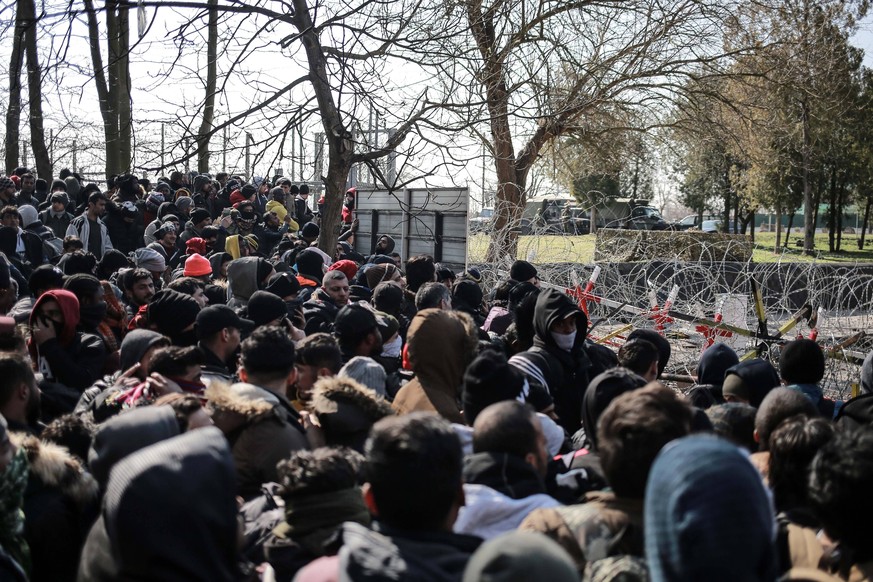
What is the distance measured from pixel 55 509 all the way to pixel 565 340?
2931 mm

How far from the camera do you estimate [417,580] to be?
203cm

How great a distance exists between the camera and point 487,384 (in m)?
3.67

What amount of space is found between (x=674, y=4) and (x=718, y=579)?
47.1 ft

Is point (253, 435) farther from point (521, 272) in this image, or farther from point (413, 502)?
point (521, 272)

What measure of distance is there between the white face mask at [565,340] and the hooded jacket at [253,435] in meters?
1.98

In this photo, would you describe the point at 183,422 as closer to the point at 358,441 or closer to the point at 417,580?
the point at 358,441

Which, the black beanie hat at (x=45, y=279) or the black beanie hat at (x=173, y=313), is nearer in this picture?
the black beanie hat at (x=173, y=313)

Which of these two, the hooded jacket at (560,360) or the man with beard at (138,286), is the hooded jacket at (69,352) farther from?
the hooded jacket at (560,360)

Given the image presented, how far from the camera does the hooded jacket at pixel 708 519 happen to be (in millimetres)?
1802

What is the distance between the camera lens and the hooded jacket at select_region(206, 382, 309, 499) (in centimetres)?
327

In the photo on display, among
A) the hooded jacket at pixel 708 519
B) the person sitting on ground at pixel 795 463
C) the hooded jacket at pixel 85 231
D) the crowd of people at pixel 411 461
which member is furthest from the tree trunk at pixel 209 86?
the hooded jacket at pixel 708 519

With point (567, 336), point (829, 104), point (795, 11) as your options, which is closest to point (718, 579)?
point (567, 336)

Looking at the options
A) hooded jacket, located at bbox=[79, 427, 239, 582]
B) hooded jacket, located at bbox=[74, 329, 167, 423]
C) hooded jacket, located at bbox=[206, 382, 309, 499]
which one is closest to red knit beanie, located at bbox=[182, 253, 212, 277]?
hooded jacket, located at bbox=[74, 329, 167, 423]

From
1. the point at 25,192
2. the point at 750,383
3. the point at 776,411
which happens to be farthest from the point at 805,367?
the point at 25,192
